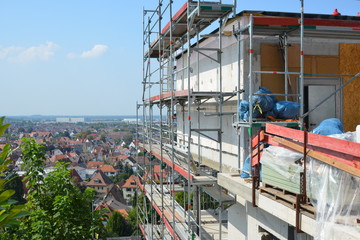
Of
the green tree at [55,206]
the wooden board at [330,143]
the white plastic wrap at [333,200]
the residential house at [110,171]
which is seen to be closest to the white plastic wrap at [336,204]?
the white plastic wrap at [333,200]

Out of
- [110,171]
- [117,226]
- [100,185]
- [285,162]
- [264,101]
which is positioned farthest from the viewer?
[110,171]

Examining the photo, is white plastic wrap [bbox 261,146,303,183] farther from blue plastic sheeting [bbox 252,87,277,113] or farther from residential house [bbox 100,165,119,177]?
residential house [bbox 100,165,119,177]

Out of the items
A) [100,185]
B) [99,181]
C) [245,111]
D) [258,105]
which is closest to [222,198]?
[245,111]

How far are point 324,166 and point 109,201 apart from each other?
72889 mm

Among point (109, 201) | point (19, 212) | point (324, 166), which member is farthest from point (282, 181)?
point (109, 201)

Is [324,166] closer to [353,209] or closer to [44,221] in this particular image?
[353,209]

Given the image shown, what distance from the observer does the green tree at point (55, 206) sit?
8481mm

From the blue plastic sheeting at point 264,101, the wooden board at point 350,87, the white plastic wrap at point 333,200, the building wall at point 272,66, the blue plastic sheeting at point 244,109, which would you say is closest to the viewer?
the white plastic wrap at point 333,200

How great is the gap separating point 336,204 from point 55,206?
6.44m

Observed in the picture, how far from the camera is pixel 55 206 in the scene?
878cm

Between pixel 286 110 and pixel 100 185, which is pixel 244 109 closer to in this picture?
pixel 286 110

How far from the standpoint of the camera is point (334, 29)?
8.48 m

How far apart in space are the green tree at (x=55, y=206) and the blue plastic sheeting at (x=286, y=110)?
4.72 metres

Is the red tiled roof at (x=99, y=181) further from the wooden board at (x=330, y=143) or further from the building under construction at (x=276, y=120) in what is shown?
the wooden board at (x=330, y=143)
